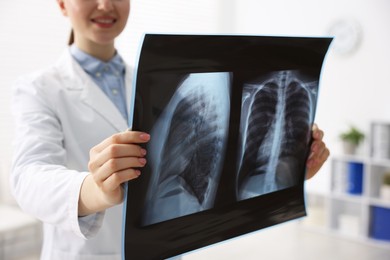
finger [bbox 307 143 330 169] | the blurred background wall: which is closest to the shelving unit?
the blurred background wall

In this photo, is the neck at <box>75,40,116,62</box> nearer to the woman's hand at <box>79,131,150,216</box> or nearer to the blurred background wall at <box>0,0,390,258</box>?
the woman's hand at <box>79,131,150,216</box>

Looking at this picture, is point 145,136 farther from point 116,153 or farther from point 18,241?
point 18,241

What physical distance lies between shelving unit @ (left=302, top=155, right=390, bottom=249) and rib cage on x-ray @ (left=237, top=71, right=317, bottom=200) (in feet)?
9.05

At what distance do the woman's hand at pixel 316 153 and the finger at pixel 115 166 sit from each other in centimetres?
50

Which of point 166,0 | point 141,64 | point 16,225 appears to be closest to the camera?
point 141,64

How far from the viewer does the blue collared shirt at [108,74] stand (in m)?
1.15

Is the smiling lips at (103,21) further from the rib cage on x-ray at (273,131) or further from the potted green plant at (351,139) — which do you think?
the potted green plant at (351,139)

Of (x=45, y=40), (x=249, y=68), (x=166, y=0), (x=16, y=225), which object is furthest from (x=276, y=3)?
(x=249, y=68)

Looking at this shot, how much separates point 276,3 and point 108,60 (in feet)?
11.6

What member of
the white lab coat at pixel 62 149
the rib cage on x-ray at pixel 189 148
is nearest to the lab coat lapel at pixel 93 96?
the white lab coat at pixel 62 149

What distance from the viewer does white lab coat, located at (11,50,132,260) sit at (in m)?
0.79

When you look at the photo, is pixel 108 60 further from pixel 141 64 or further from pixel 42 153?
pixel 141 64

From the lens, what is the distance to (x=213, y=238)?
85 centimetres

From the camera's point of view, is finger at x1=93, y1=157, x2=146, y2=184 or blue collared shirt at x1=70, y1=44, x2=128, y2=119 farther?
blue collared shirt at x1=70, y1=44, x2=128, y2=119
